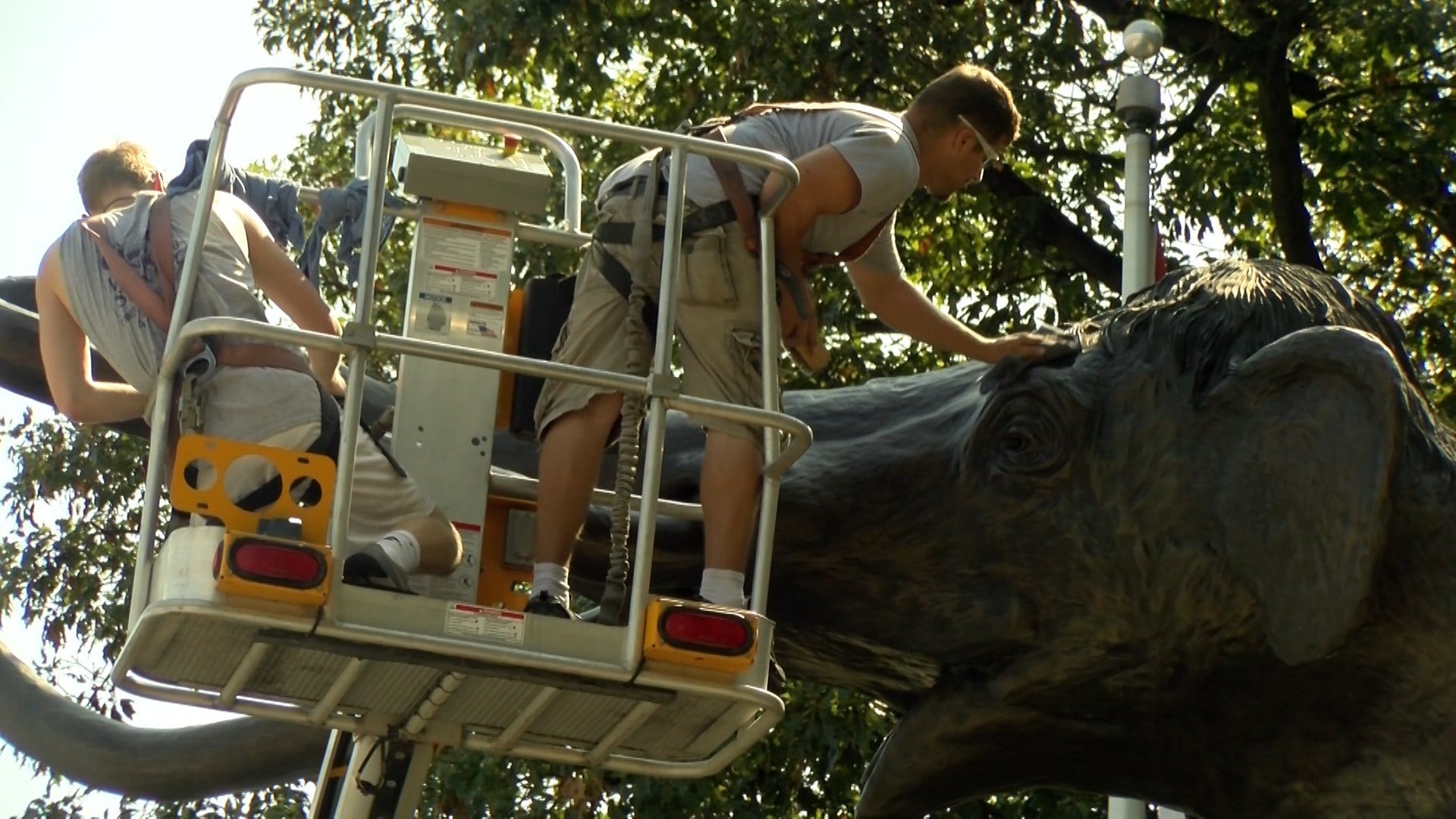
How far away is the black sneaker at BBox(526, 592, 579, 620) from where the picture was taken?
5.57 m

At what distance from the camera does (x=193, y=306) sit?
5.76 metres

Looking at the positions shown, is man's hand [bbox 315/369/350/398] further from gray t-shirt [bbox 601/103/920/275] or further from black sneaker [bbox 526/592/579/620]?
gray t-shirt [bbox 601/103/920/275]

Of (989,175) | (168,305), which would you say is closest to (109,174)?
(168,305)

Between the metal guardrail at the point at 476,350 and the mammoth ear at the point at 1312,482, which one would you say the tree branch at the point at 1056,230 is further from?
the metal guardrail at the point at 476,350

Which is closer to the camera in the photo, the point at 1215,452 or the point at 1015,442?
the point at 1215,452

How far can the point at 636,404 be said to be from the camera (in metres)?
5.82

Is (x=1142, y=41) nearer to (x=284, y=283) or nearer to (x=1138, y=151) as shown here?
(x=1138, y=151)

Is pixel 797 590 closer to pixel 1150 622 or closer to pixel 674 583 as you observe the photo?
pixel 674 583

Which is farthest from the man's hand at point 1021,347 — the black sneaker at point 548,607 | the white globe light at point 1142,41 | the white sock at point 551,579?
the white globe light at point 1142,41

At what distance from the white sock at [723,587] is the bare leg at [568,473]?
36cm

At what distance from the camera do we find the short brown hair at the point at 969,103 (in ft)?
21.1

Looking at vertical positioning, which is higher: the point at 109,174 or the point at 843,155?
the point at 843,155

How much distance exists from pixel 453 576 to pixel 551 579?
25cm

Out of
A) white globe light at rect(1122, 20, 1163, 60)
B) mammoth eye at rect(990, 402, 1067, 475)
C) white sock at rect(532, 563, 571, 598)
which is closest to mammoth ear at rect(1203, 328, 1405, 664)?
mammoth eye at rect(990, 402, 1067, 475)
